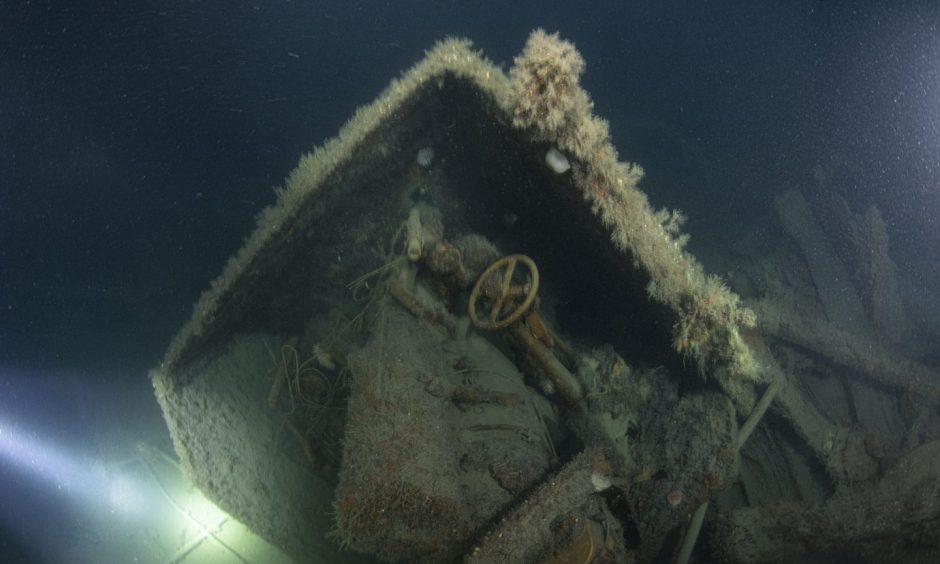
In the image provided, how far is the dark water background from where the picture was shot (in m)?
7.51

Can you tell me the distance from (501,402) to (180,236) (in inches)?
319

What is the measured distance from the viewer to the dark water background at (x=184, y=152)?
7.51 metres

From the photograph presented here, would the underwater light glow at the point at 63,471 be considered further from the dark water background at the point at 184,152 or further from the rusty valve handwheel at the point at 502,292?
the rusty valve handwheel at the point at 502,292

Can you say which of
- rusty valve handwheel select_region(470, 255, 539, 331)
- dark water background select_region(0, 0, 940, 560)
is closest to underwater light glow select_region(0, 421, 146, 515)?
dark water background select_region(0, 0, 940, 560)

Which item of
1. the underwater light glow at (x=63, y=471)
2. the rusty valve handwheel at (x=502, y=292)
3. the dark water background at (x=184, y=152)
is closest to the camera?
the rusty valve handwheel at (x=502, y=292)

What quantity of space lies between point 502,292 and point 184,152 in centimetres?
925

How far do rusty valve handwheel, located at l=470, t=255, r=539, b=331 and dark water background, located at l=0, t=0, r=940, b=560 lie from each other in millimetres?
6958

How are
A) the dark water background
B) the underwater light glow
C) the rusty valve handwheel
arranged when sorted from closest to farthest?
the rusty valve handwheel → the underwater light glow → the dark water background

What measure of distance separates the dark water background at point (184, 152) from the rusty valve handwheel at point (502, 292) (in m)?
6.96

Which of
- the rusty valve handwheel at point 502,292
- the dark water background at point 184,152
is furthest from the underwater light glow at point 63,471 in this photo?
the rusty valve handwheel at point 502,292

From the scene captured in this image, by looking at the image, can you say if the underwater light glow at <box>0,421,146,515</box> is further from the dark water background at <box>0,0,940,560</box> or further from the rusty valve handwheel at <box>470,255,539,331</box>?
the rusty valve handwheel at <box>470,255,539,331</box>

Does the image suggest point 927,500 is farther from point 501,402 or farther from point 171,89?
point 171,89

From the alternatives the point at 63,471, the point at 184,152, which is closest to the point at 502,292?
the point at 63,471

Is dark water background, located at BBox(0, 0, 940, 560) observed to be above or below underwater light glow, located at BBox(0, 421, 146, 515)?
above
